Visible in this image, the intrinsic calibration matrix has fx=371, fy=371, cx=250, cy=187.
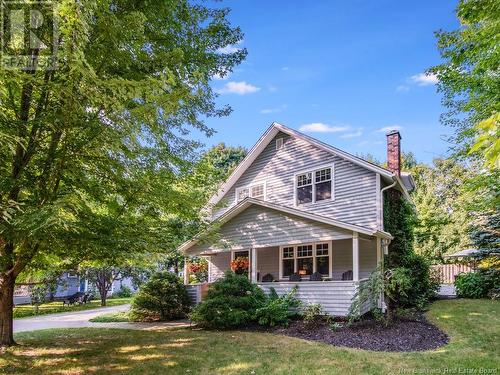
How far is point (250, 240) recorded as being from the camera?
14.7m

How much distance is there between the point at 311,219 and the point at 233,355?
6.05 m

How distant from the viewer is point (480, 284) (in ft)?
49.3

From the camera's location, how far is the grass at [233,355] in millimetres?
7035

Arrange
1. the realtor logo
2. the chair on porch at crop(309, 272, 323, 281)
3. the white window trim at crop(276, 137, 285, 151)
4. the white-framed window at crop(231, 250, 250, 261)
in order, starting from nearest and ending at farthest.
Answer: the realtor logo < the chair on porch at crop(309, 272, 323, 281) < the white window trim at crop(276, 137, 285, 151) < the white-framed window at crop(231, 250, 250, 261)

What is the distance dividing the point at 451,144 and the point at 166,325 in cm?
1352

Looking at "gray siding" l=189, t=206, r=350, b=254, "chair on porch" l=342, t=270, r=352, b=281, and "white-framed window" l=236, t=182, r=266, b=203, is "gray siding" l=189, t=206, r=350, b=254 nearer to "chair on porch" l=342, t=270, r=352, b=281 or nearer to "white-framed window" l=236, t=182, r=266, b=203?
"chair on porch" l=342, t=270, r=352, b=281

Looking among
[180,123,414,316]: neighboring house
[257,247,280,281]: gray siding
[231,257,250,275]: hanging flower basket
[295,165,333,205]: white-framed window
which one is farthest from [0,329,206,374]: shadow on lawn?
[295,165,333,205]: white-framed window

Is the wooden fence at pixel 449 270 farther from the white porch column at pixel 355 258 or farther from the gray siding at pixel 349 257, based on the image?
the white porch column at pixel 355 258

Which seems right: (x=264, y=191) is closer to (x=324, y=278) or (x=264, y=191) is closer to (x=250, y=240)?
(x=250, y=240)

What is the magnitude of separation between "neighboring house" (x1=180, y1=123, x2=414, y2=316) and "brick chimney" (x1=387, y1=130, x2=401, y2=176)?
4cm

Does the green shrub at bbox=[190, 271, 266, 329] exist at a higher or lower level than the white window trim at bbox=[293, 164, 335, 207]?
lower

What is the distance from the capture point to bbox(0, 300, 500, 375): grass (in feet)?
23.1

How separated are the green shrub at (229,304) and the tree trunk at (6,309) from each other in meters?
5.03

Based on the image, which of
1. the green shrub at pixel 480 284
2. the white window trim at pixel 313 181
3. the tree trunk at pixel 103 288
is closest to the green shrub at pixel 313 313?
the white window trim at pixel 313 181
